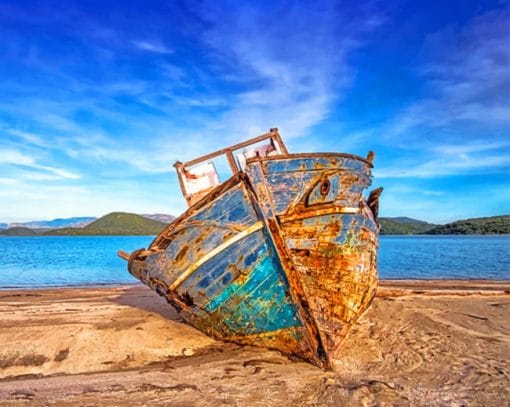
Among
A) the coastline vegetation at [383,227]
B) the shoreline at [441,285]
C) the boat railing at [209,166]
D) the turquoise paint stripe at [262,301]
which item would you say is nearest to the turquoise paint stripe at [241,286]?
the turquoise paint stripe at [262,301]

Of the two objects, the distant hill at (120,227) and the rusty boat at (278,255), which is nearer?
the rusty boat at (278,255)

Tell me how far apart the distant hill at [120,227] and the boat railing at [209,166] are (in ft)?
432

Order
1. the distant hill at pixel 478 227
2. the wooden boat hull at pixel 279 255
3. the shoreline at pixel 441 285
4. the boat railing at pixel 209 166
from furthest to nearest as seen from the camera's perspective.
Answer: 1. the distant hill at pixel 478 227
2. the shoreline at pixel 441 285
3. the boat railing at pixel 209 166
4. the wooden boat hull at pixel 279 255

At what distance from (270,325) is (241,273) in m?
0.77

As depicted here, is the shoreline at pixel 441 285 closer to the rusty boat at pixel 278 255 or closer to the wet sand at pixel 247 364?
the wet sand at pixel 247 364

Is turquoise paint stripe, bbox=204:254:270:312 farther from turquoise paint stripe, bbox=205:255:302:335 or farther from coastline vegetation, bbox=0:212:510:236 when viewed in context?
coastline vegetation, bbox=0:212:510:236

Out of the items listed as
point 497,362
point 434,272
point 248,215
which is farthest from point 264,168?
point 434,272

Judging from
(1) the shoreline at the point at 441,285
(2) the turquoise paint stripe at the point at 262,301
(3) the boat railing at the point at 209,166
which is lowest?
(1) the shoreline at the point at 441,285

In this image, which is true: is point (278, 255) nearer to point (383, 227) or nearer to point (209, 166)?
point (209, 166)

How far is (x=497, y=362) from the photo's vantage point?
4473 mm

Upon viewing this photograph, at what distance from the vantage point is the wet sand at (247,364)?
3.71 metres

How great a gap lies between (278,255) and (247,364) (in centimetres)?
141

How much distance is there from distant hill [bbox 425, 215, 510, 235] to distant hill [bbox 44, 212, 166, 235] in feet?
318

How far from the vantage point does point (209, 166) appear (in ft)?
26.7
